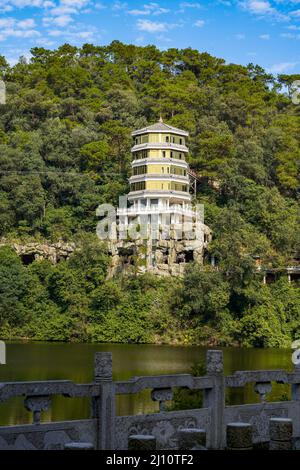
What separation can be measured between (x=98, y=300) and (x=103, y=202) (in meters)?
12.3

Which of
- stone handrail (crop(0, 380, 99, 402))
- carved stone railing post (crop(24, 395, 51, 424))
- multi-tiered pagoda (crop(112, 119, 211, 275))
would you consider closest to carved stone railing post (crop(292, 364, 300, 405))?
stone handrail (crop(0, 380, 99, 402))

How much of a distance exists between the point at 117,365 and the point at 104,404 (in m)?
31.0

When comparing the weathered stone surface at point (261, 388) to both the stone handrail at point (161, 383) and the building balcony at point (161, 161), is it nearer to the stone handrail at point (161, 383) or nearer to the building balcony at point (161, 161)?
the stone handrail at point (161, 383)

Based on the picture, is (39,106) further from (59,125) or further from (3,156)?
(3,156)

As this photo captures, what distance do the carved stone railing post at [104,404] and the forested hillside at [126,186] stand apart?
47651 millimetres

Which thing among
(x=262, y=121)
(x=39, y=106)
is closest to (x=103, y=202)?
(x=39, y=106)

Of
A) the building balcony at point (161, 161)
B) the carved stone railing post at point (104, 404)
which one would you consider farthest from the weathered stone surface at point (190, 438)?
the building balcony at point (161, 161)

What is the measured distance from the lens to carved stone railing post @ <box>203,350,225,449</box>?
1812 centimetres

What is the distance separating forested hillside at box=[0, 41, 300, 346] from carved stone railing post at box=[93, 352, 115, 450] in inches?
1876

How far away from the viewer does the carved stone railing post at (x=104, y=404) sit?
16266mm

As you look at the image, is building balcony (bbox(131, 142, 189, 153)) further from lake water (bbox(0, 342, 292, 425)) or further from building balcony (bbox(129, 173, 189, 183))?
lake water (bbox(0, 342, 292, 425))

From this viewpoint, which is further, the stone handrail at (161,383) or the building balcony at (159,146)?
the building balcony at (159,146)

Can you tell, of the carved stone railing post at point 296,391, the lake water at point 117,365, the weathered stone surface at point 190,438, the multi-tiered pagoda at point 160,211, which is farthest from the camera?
the multi-tiered pagoda at point 160,211

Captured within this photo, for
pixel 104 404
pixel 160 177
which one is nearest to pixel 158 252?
pixel 160 177
